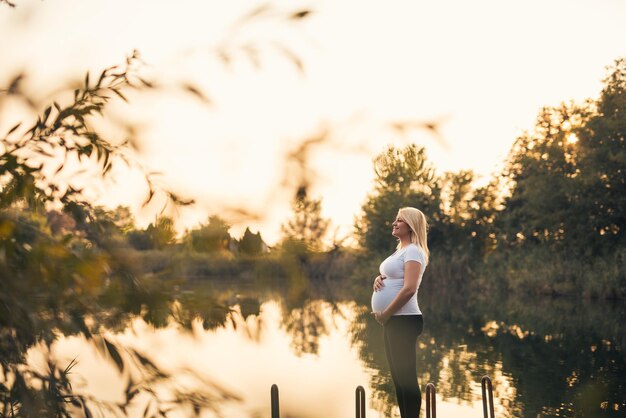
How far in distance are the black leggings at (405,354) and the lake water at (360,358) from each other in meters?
0.40

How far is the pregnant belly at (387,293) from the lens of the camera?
6.15 metres

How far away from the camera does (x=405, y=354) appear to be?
244 inches

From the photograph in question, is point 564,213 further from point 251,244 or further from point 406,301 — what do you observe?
point 251,244

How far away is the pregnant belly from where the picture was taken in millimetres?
6152

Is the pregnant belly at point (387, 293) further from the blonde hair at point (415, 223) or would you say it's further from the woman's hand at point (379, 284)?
the blonde hair at point (415, 223)

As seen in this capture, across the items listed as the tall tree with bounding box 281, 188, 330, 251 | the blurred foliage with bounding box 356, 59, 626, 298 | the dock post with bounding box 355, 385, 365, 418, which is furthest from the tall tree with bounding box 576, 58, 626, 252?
the tall tree with bounding box 281, 188, 330, 251

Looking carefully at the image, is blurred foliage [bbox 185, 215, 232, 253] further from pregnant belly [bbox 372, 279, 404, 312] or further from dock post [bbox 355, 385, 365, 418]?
dock post [bbox 355, 385, 365, 418]

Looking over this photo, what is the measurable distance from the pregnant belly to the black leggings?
12cm

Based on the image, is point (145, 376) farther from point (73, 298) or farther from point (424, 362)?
point (424, 362)

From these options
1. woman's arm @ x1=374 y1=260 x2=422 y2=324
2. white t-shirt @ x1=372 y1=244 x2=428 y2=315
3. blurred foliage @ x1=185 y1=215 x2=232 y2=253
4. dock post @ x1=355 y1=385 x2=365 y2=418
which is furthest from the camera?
dock post @ x1=355 y1=385 x2=365 y2=418

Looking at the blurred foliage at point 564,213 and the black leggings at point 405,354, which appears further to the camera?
the blurred foliage at point 564,213

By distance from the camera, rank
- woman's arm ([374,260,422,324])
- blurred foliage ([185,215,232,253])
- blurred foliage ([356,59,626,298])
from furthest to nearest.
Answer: blurred foliage ([356,59,626,298])
woman's arm ([374,260,422,324])
blurred foliage ([185,215,232,253])

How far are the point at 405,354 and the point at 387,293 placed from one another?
0.45 m

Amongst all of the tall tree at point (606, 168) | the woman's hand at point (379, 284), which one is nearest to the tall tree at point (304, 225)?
the woman's hand at point (379, 284)
